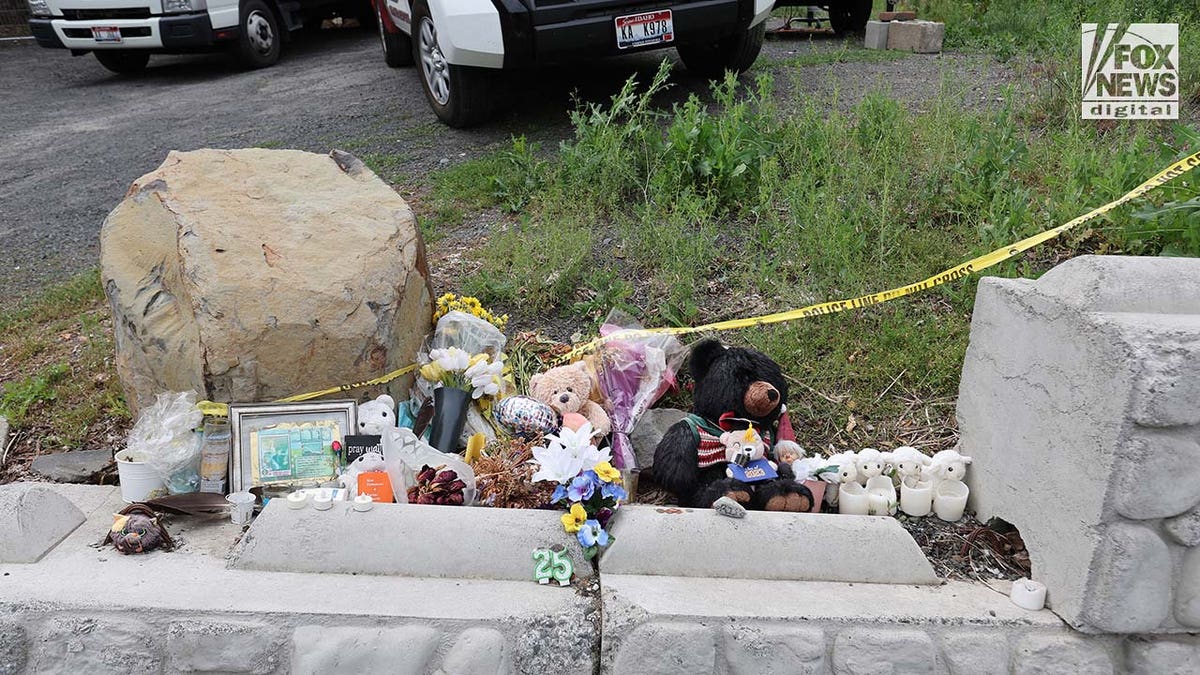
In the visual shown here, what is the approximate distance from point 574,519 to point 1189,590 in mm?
1604

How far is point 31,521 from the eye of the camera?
2.60 meters

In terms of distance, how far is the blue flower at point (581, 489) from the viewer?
2604 millimetres

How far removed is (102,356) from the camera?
3895mm

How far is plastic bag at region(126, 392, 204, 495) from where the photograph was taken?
115 inches

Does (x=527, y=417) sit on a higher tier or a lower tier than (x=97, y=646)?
higher

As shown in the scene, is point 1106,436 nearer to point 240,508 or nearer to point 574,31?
point 240,508

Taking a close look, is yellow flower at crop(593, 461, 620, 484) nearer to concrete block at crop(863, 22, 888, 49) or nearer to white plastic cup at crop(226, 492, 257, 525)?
white plastic cup at crop(226, 492, 257, 525)

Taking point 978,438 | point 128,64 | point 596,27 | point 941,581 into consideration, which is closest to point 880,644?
point 941,581

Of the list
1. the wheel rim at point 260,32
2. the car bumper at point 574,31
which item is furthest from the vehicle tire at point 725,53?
the wheel rim at point 260,32

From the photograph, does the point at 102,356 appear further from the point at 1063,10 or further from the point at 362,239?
the point at 1063,10

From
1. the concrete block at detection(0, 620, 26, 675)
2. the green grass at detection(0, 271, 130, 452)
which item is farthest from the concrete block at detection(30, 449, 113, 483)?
the concrete block at detection(0, 620, 26, 675)

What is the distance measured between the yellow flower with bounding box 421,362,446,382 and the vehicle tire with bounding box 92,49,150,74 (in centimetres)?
810

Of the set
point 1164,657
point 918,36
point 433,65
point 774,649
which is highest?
point 433,65

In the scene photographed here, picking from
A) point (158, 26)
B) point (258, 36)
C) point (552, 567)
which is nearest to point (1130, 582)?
point (552, 567)
